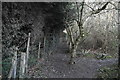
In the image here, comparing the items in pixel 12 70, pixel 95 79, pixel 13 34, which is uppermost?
pixel 13 34

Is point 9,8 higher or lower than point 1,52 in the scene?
higher

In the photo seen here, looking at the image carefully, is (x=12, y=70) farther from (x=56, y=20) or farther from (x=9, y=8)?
(x=56, y=20)

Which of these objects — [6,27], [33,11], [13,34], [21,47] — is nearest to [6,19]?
[6,27]

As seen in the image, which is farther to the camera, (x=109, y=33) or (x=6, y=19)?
(x=109, y=33)

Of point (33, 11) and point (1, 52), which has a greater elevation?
point (33, 11)

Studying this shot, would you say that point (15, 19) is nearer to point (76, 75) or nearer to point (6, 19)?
point (6, 19)

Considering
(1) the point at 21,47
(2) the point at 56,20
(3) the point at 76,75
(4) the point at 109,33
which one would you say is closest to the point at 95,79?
(3) the point at 76,75

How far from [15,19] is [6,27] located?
0.60 metres

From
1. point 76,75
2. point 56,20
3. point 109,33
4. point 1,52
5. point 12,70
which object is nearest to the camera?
point 12,70

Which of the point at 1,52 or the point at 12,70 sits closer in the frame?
the point at 12,70

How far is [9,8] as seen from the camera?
4.54 meters

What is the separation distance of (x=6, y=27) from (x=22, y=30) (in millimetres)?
1176

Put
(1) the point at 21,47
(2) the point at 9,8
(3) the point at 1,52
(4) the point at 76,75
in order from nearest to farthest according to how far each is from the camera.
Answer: (3) the point at 1,52 < (2) the point at 9,8 < (1) the point at 21,47 < (4) the point at 76,75

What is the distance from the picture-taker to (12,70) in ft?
11.9
